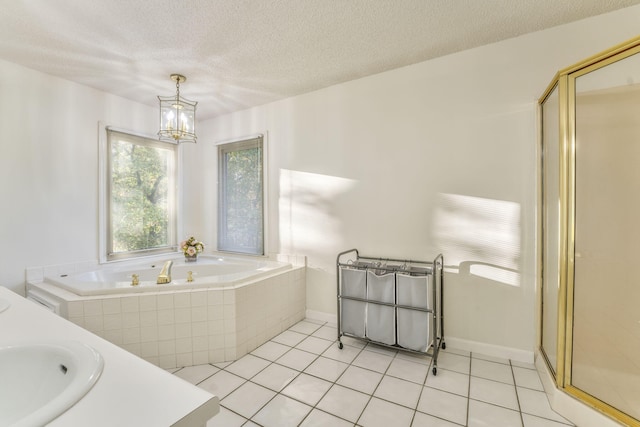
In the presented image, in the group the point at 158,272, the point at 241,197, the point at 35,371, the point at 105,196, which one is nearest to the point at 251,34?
the point at 241,197

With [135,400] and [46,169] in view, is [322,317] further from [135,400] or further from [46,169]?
[46,169]

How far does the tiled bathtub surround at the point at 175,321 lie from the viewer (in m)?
1.94

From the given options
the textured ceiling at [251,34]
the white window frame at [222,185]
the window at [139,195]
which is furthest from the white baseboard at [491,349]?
the window at [139,195]

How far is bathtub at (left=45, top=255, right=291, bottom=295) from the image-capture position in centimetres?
208

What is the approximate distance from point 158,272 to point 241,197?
119 cm

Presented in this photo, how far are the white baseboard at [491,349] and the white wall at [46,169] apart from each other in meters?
3.39

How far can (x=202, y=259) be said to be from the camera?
3447 millimetres

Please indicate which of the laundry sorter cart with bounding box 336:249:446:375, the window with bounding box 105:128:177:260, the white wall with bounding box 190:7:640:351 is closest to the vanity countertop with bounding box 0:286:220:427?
the laundry sorter cart with bounding box 336:249:446:375

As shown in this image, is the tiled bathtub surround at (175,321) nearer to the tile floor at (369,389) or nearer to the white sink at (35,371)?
the tile floor at (369,389)

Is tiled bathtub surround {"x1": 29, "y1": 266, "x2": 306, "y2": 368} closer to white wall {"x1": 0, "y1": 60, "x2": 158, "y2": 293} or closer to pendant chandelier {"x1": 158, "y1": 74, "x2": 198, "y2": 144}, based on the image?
white wall {"x1": 0, "y1": 60, "x2": 158, "y2": 293}

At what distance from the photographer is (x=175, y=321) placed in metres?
2.07

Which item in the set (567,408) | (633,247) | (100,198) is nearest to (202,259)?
(100,198)

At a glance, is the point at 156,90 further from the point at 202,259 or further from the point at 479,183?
the point at 479,183

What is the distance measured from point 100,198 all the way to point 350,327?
2.71 m
